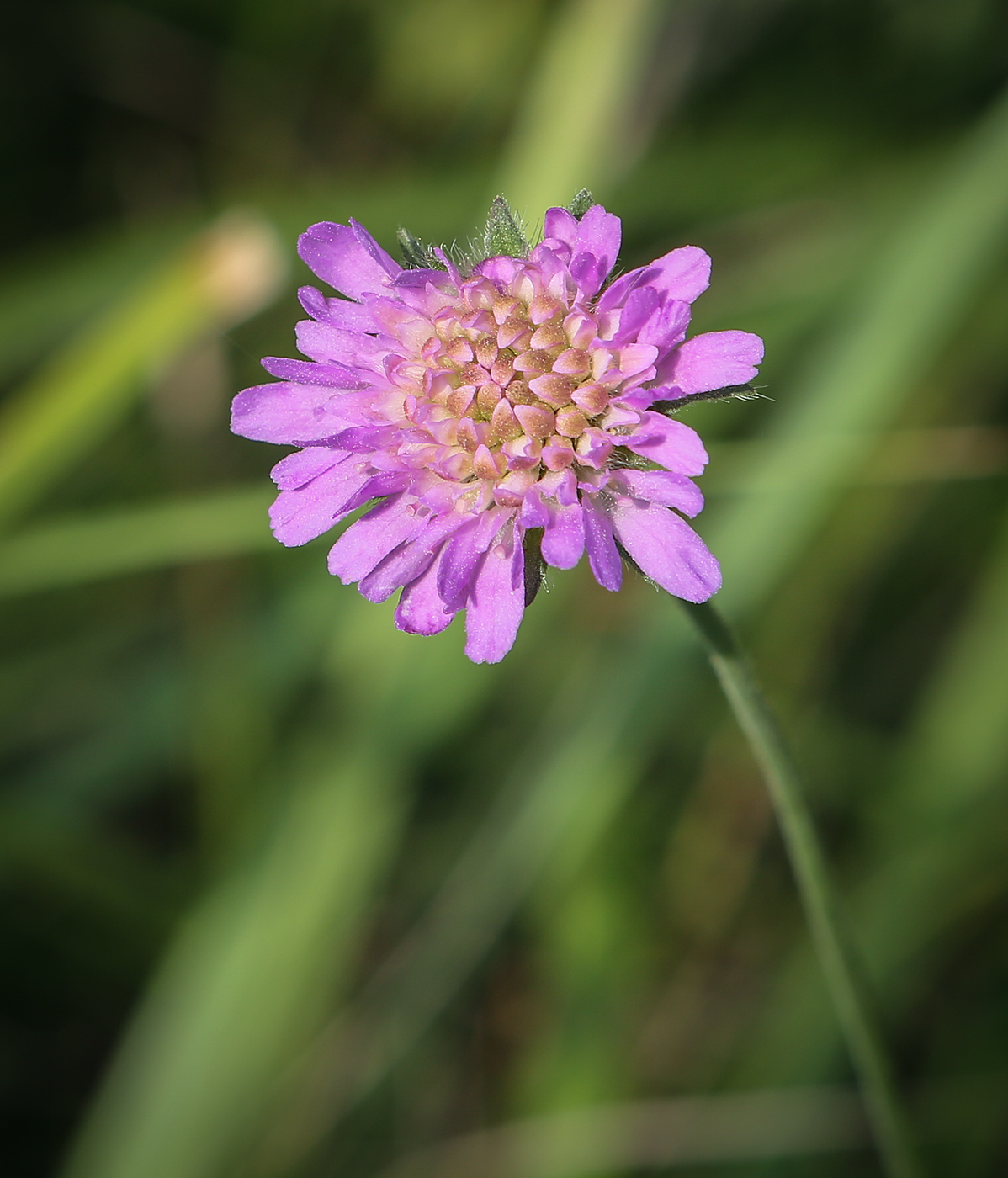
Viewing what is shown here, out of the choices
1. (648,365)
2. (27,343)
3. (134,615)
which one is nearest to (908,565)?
(648,365)

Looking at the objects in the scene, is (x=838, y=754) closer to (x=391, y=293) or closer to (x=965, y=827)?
(x=965, y=827)

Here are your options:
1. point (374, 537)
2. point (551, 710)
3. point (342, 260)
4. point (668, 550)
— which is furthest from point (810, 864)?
point (551, 710)

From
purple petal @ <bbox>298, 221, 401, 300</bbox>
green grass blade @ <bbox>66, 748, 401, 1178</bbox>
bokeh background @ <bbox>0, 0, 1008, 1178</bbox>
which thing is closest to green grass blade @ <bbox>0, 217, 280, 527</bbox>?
bokeh background @ <bbox>0, 0, 1008, 1178</bbox>

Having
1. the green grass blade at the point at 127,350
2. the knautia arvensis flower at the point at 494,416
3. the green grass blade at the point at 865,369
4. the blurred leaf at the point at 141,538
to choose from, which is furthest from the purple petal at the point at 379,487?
the green grass blade at the point at 127,350

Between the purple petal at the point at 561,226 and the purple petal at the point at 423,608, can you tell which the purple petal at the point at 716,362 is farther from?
the purple petal at the point at 423,608

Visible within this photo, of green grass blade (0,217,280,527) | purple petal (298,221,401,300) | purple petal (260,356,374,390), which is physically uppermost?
green grass blade (0,217,280,527)

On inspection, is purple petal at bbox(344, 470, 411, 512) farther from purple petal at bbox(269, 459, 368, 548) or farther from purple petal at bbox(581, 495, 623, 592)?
purple petal at bbox(581, 495, 623, 592)
